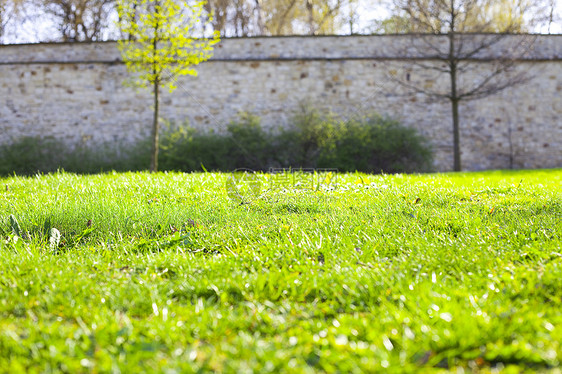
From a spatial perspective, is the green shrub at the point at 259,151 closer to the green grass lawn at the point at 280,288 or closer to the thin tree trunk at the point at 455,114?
the thin tree trunk at the point at 455,114

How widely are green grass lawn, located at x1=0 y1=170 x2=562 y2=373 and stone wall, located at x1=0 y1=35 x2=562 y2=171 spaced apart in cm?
1101

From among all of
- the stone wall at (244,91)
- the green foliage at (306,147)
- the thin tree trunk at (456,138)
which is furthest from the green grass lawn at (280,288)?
the stone wall at (244,91)

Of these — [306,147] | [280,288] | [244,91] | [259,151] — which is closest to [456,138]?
[306,147]

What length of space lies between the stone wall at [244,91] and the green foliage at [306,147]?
1032 millimetres

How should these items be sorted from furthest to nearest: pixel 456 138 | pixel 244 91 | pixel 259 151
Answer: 1. pixel 244 91
2. pixel 456 138
3. pixel 259 151

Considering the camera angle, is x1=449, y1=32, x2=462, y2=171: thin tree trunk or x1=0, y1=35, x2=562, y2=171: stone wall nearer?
x1=449, y1=32, x2=462, y2=171: thin tree trunk

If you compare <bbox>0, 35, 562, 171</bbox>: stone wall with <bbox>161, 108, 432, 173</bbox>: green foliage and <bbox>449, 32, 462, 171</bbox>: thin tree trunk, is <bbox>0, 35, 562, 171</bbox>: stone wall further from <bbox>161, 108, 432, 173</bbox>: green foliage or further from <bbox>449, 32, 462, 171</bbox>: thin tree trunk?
<bbox>161, 108, 432, 173</bbox>: green foliage

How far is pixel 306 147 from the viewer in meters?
14.0

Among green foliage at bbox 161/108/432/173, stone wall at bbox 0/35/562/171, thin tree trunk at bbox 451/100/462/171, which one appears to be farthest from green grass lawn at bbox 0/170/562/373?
stone wall at bbox 0/35/562/171

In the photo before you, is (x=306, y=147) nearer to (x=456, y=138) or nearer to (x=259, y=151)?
(x=259, y=151)

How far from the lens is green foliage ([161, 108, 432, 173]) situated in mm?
13508

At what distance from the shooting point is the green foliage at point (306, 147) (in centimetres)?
1351

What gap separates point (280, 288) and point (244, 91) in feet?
43.8

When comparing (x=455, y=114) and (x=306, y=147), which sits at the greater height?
(x=455, y=114)
